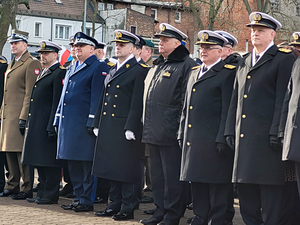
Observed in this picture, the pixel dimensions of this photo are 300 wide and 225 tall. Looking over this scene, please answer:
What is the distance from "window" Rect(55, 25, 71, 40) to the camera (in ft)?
182

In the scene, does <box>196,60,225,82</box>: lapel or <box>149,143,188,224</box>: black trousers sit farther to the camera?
<box>149,143,188,224</box>: black trousers

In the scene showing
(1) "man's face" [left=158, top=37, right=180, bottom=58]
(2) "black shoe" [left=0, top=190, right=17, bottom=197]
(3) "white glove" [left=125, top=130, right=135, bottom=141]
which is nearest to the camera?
(1) "man's face" [left=158, top=37, right=180, bottom=58]

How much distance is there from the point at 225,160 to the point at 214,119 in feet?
1.61

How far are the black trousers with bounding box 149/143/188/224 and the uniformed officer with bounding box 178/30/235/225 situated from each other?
0.38 meters

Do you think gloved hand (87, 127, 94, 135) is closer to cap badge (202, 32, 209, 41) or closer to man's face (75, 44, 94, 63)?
man's face (75, 44, 94, 63)

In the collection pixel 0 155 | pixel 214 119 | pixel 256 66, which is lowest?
pixel 0 155

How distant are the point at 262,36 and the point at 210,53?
82cm

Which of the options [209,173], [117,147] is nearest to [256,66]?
[209,173]

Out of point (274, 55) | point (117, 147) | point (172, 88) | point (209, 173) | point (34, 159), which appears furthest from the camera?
point (34, 159)

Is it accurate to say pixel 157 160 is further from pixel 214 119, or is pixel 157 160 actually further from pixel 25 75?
pixel 25 75

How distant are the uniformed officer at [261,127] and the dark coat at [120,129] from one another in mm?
1933

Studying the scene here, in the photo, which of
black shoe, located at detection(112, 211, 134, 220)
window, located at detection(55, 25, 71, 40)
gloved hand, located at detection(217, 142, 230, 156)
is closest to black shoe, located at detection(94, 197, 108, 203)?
black shoe, located at detection(112, 211, 134, 220)

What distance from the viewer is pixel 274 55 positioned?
6.08 meters

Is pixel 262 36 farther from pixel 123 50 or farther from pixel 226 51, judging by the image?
pixel 123 50
